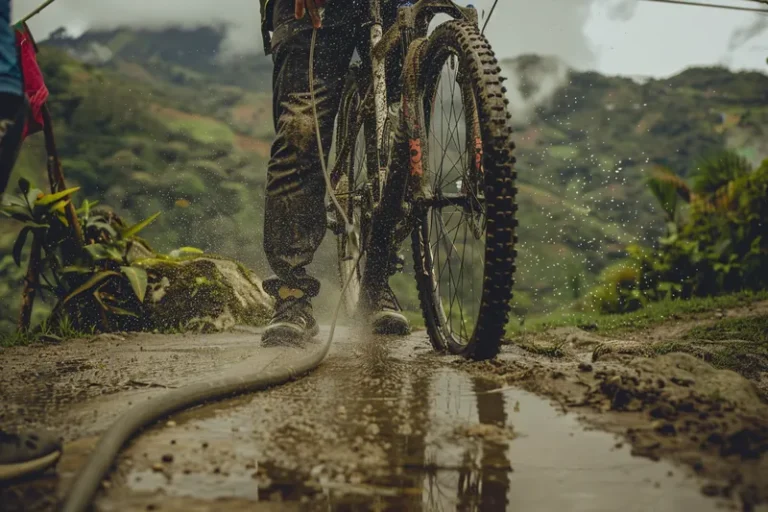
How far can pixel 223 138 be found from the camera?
19016 mm

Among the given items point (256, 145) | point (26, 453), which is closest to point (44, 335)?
point (26, 453)

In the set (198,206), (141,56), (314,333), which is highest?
(141,56)

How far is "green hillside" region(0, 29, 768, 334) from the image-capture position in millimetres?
15328

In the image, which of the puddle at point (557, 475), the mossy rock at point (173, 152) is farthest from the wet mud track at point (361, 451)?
the mossy rock at point (173, 152)

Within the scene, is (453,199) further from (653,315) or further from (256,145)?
(256,145)

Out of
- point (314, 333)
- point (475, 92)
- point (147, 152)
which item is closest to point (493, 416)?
point (475, 92)

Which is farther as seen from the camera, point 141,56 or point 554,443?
point 141,56

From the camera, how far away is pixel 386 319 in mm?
3502

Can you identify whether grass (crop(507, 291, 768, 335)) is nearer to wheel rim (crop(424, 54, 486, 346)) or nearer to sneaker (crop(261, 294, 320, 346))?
wheel rim (crop(424, 54, 486, 346))

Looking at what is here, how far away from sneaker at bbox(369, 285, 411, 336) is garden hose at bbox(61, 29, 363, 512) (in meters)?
1.13

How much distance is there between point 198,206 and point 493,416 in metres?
15.0

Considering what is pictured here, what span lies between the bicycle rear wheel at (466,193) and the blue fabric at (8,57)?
1.28 metres

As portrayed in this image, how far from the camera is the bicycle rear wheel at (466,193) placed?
215cm

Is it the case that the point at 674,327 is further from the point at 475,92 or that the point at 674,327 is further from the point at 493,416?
the point at 493,416
